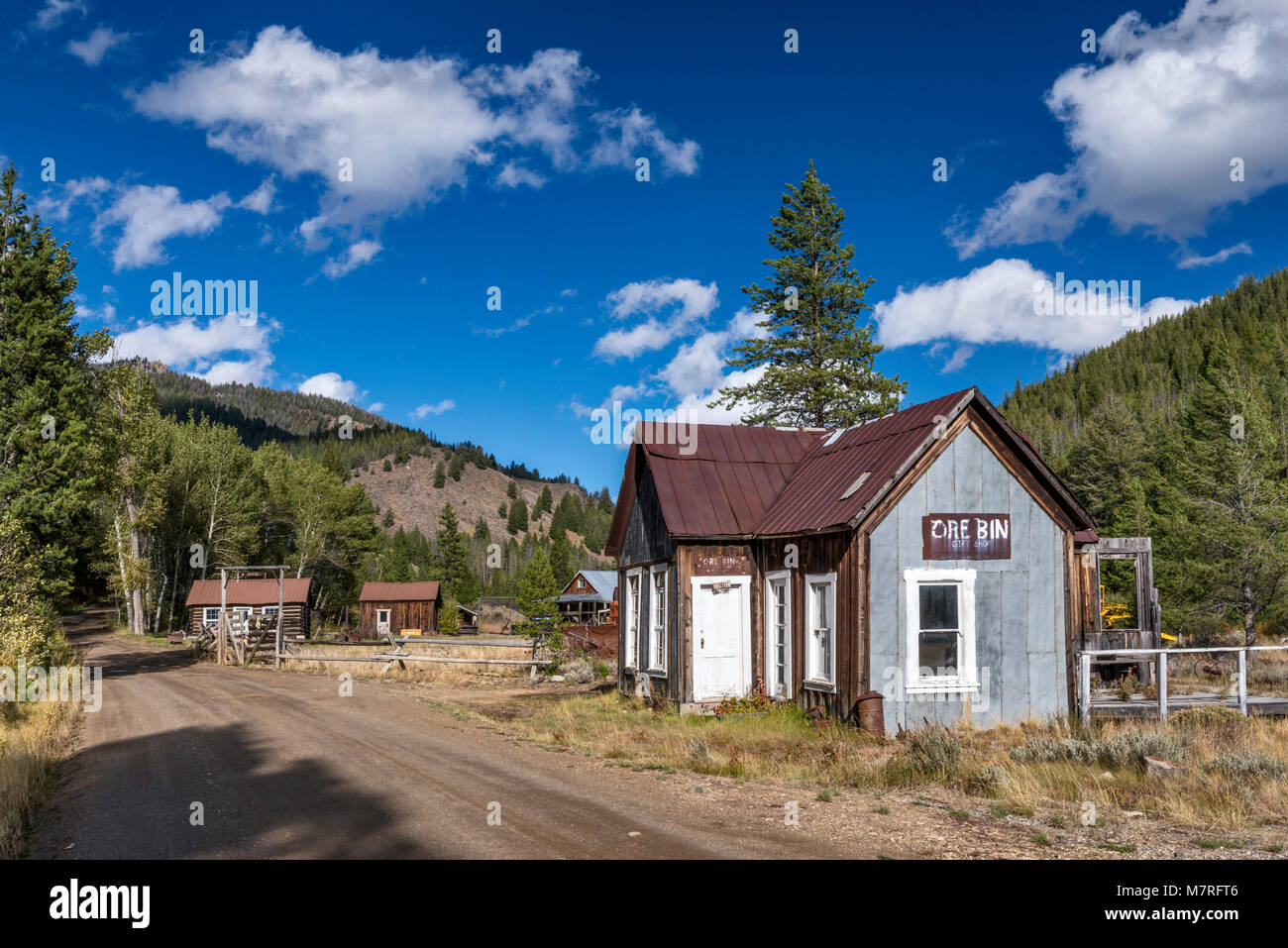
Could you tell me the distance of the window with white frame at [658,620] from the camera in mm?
19516

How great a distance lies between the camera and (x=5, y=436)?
2403 centimetres

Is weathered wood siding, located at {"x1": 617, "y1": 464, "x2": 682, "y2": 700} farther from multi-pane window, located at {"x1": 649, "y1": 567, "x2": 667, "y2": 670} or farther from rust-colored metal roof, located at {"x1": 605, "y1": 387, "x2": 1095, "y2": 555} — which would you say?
rust-colored metal roof, located at {"x1": 605, "y1": 387, "x2": 1095, "y2": 555}

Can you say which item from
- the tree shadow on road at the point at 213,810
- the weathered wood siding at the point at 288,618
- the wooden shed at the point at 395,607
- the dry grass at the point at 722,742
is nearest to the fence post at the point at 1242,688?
the dry grass at the point at 722,742

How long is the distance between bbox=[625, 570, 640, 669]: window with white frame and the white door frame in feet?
10.6

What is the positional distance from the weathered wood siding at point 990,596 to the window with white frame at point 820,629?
3.04ft

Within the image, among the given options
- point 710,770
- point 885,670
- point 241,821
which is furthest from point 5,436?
point 885,670

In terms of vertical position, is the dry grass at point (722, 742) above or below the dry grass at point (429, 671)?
above

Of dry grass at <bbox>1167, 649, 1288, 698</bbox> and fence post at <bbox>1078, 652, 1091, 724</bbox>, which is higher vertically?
fence post at <bbox>1078, 652, 1091, 724</bbox>

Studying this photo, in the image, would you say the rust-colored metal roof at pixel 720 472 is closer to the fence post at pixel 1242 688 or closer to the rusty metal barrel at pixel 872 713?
the rusty metal barrel at pixel 872 713

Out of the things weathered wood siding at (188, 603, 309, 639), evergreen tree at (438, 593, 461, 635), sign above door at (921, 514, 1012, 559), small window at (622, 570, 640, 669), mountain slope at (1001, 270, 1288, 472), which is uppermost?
mountain slope at (1001, 270, 1288, 472)

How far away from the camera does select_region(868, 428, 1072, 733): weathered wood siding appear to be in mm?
15141

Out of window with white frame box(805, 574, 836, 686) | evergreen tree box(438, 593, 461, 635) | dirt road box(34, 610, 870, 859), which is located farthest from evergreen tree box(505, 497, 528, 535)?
window with white frame box(805, 574, 836, 686)

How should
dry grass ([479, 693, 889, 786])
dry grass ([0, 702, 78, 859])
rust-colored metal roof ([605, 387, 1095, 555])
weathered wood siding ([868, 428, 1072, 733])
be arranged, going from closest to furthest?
dry grass ([0, 702, 78, 859])
dry grass ([479, 693, 889, 786])
weathered wood siding ([868, 428, 1072, 733])
rust-colored metal roof ([605, 387, 1095, 555])
